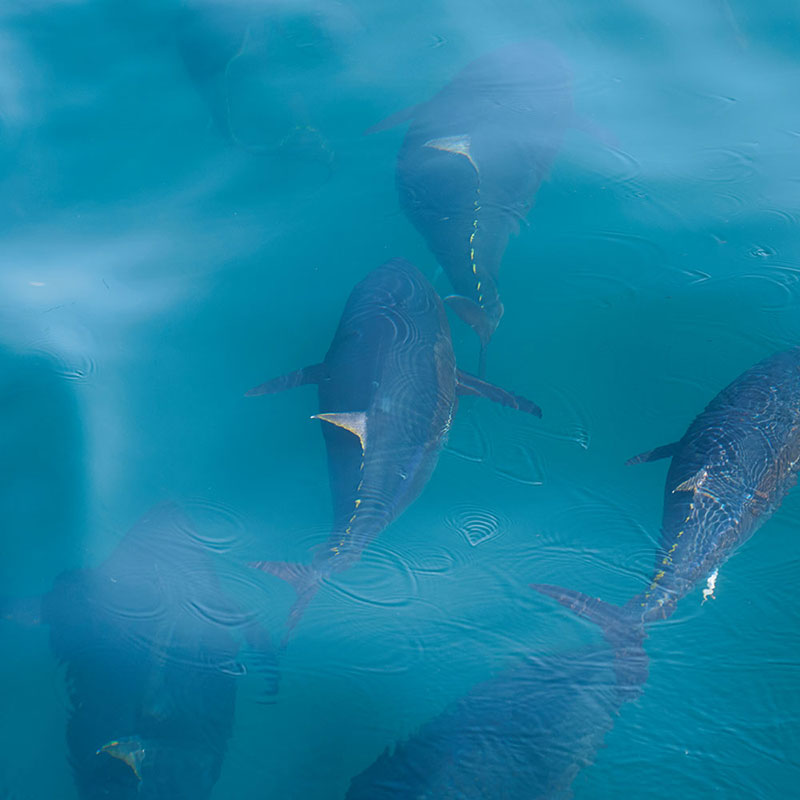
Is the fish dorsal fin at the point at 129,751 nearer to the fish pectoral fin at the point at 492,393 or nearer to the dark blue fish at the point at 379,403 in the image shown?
the dark blue fish at the point at 379,403

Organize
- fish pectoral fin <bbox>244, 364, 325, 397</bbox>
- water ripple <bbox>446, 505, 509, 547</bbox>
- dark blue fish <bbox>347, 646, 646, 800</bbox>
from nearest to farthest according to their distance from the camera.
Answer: dark blue fish <bbox>347, 646, 646, 800</bbox>, water ripple <bbox>446, 505, 509, 547</bbox>, fish pectoral fin <bbox>244, 364, 325, 397</bbox>

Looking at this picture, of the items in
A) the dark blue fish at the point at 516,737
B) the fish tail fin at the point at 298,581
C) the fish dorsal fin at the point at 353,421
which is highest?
the fish dorsal fin at the point at 353,421

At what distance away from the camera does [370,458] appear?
357cm

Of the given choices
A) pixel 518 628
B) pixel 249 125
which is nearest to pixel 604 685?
pixel 518 628

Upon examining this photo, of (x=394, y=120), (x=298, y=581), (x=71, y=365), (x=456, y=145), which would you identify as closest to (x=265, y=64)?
(x=394, y=120)

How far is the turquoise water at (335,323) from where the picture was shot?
3.17 meters

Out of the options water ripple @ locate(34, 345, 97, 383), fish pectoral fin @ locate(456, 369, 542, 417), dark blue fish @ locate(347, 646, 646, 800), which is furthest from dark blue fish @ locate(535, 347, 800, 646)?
water ripple @ locate(34, 345, 97, 383)

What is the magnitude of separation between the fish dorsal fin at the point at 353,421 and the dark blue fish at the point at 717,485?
1.26 m

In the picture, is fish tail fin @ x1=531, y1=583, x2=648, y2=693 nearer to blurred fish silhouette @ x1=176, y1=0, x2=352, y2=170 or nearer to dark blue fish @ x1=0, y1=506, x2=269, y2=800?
dark blue fish @ x1=0, y1=506, x2=269, y2=800

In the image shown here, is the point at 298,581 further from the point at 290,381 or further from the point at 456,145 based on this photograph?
the point at 456,145

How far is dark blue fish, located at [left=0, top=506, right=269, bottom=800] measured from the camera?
3.02 metres

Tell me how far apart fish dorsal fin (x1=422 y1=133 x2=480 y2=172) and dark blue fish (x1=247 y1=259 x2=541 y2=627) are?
1270mm

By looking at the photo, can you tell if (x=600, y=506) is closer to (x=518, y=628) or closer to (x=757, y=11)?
(x=518, y=628)

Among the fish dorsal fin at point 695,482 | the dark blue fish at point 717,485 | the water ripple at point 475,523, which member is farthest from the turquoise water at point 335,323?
the fish dorsal fin at point 695,482
